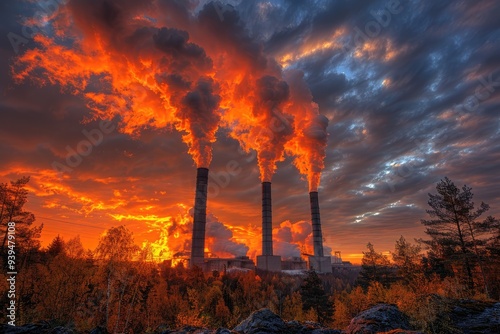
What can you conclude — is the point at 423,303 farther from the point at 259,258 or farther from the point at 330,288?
the point at 330,288

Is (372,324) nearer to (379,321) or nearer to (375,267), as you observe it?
(379,321)

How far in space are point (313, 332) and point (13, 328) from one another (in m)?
7.02

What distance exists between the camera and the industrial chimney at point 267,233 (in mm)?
62594

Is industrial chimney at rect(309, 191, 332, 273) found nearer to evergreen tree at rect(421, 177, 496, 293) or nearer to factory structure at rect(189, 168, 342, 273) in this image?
factory structure at rect(189, 168, 342, 273)

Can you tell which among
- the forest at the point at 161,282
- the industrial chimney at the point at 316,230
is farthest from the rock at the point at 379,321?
the industrial chimney at the point at 316,230

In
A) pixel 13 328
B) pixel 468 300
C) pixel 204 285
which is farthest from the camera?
pixel 204 285

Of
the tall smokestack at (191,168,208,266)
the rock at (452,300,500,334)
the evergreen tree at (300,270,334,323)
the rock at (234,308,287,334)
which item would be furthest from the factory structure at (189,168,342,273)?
the rock at (234,308,287,334)

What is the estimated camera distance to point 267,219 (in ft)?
205

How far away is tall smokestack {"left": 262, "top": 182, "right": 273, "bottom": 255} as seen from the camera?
62.5 meters

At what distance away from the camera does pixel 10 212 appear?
28.8m

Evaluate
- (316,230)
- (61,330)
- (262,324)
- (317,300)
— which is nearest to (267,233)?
(316,230)

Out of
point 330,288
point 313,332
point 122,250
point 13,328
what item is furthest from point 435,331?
point 330,288

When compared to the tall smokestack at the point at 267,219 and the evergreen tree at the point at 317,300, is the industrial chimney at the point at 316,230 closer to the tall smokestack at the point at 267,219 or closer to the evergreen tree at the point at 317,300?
the tall smokestack at the point at 267,219

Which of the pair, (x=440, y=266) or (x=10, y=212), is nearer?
(x=10, y=212)
